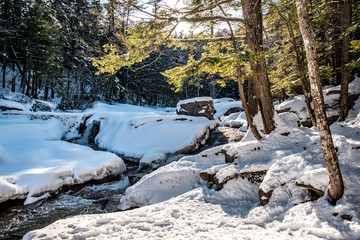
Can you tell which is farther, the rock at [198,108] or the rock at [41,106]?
the rock at [41,106]

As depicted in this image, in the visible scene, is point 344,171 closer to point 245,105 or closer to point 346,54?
point 245,105

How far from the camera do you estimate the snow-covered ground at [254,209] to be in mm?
2572

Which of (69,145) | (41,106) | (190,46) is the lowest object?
(69,145)

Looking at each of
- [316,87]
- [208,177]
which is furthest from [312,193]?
[208,177]

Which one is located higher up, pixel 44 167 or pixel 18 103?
pixel 18 103

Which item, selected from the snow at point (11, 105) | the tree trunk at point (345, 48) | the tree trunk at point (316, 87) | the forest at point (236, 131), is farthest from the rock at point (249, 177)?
the snow at point (11, 105)

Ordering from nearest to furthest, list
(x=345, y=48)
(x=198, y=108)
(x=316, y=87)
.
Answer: (x=316, y=87), (x=345, y=48), (x=198, y=108)

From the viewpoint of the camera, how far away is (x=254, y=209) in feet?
10.8

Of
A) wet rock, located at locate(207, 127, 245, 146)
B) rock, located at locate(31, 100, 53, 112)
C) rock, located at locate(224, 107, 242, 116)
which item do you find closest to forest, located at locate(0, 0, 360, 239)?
wet rock, located at locate(207, 127, 245, 146)

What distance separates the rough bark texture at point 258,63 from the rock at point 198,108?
8129 millimetres

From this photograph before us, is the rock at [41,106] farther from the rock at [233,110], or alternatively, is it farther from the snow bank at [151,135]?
the rock at [233,110]

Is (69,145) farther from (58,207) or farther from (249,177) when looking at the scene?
(249,177)

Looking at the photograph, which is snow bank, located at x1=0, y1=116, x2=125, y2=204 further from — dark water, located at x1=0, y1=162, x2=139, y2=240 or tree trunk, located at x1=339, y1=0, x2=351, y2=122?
tree trunk, located at x1=339, y1=0, x2=351, y2=122

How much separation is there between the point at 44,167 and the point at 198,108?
31.9 ft
